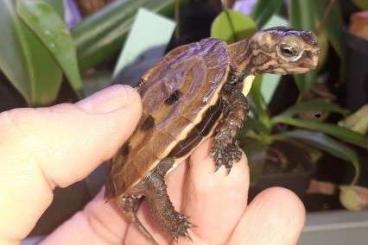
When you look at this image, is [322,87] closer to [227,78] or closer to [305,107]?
[305,107]

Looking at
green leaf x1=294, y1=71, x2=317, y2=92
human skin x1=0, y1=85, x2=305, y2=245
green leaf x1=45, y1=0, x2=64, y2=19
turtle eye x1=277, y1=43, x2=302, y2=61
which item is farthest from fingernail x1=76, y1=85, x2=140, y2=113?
green leaf x1=294, y1=71, x2=317, y2=92

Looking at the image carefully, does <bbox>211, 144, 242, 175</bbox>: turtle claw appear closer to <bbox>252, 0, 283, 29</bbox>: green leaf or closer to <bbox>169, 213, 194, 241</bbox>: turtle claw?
<bbox>169, 213, 194, 241</bbox>: turtle claw

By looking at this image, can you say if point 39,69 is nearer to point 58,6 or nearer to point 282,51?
point 58,6

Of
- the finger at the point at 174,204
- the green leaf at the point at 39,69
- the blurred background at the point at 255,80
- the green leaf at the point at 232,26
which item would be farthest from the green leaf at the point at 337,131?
the green leaf at the point at 39,69

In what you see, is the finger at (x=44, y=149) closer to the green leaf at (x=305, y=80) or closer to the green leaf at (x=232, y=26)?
the green leaf at (x=232, y=26)

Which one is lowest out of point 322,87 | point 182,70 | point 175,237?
point 322,87

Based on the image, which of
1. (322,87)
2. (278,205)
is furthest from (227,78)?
(322,87)
